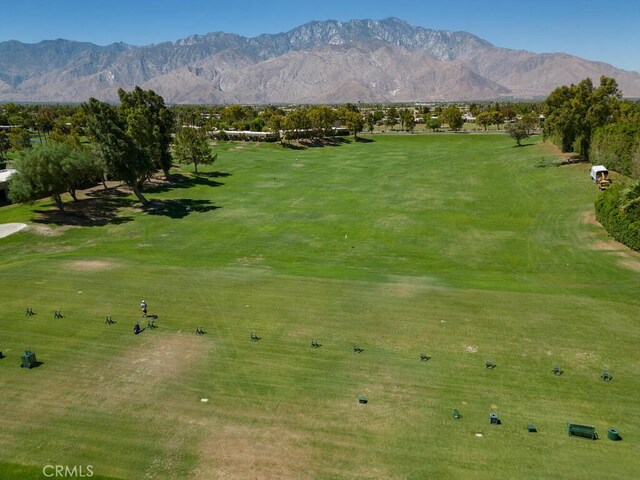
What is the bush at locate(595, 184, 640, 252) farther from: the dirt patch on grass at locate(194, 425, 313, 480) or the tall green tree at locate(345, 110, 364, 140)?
the tall green tree at locate(345, 110, 364, 140)

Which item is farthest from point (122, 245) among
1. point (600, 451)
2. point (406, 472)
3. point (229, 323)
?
point (600, 451)

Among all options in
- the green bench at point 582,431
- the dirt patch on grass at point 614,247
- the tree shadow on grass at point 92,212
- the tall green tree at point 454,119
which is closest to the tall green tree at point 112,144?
the tree shadow on grass at point 92,212

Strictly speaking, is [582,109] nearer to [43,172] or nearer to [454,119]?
[454,119]

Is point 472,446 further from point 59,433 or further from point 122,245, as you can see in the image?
point 122,245

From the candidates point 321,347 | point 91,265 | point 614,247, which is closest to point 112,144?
point 91,265

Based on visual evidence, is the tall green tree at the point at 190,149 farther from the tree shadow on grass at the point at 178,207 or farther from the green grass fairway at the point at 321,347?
the green grass fairway at the point at 321,347
